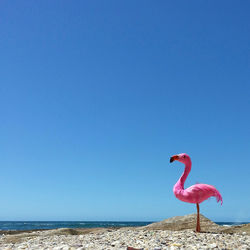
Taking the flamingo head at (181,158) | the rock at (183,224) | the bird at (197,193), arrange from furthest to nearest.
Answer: the rock at (183,224) → the flamingo head at (181,158) → the bird at (197,193)

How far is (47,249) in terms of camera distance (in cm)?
603

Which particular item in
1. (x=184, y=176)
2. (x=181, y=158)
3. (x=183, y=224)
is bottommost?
(x=183, y=224)

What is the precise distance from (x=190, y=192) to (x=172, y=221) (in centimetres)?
375

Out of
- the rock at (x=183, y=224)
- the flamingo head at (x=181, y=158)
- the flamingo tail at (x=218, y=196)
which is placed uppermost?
the flamingo head at (x=181, y=158)

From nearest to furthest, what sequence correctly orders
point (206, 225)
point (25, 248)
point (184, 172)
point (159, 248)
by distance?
point (159, 248), point (25, 248), point (184, 172), point (206, 225)

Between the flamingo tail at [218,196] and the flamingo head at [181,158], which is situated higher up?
the flamingo head at [181,158]

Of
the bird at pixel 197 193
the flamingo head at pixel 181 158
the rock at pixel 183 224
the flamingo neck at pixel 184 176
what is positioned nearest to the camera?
the bird at pixel 197 193

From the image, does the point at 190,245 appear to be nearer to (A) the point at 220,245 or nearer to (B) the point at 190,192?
(A) the point at 220,245

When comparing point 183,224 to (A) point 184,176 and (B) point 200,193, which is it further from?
(B) point 200,193

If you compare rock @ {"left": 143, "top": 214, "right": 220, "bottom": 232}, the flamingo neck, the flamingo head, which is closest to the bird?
the flamingo neck

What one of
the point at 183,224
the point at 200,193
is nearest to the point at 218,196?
the point at 200,193

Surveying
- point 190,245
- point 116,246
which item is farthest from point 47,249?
point 190,245

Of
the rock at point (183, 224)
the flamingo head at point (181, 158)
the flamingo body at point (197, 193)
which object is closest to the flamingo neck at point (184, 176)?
the flamingo head at point (181, 158)

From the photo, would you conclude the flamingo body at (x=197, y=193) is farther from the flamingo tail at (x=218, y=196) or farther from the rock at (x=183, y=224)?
the rock at (x=183, y=224)
